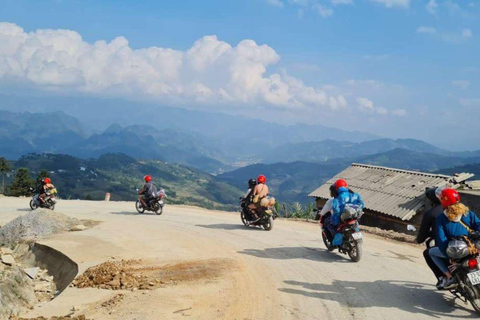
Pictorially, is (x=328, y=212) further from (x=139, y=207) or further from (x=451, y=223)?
(x=139, y=207)

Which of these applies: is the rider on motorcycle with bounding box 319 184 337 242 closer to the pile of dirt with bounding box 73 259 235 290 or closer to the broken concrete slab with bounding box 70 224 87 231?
the pile of dirt with bounding box 73 259 235 290

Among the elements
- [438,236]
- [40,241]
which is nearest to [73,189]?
[40,241]

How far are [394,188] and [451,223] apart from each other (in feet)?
62.7

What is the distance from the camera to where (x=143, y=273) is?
9328 millimetres

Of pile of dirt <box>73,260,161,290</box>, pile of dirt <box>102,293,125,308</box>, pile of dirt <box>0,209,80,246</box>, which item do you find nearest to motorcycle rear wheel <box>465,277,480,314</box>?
pile of dirt <box>73,260,161,290</box>

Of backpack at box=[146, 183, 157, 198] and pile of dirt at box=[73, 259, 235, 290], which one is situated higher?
backpack at box=[146, 183, 157, 198]

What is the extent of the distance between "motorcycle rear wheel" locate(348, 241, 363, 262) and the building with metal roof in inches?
471

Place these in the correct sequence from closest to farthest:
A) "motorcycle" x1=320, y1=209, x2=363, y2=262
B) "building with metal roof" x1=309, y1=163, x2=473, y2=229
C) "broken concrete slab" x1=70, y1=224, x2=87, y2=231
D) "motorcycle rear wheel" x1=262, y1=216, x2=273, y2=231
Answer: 1. "motorcycle" x1=320, y1=209, x2=363, y2=262
2. "motorcycle rear wheel" x1=262, y1=216, x2=273, y2=231
3. "broken concrete slab" x1=70, y1=224, x2=87, y2=231
4. "building with metal roof" x1=309, y1=163, x2=473, y2=229

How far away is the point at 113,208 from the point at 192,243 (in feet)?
40.5

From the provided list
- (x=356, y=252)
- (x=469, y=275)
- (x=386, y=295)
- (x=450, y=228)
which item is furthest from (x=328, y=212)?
(x=469, y=275)

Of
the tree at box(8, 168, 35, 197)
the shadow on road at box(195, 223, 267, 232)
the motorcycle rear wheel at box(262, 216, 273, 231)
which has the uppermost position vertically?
the motorcycle rear wheel at box(262, 216, 273, 231)

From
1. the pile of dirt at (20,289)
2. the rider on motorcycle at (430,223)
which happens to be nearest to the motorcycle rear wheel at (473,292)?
the rider on motorcycle at (430,223)

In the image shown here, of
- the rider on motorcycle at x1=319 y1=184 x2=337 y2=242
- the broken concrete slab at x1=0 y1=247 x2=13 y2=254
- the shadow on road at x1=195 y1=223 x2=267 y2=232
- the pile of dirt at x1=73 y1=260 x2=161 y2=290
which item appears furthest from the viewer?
the shadow on road at x1=195 y1=223 x2=267 y2=232

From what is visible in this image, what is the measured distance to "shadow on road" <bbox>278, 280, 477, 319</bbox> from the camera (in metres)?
7.19
